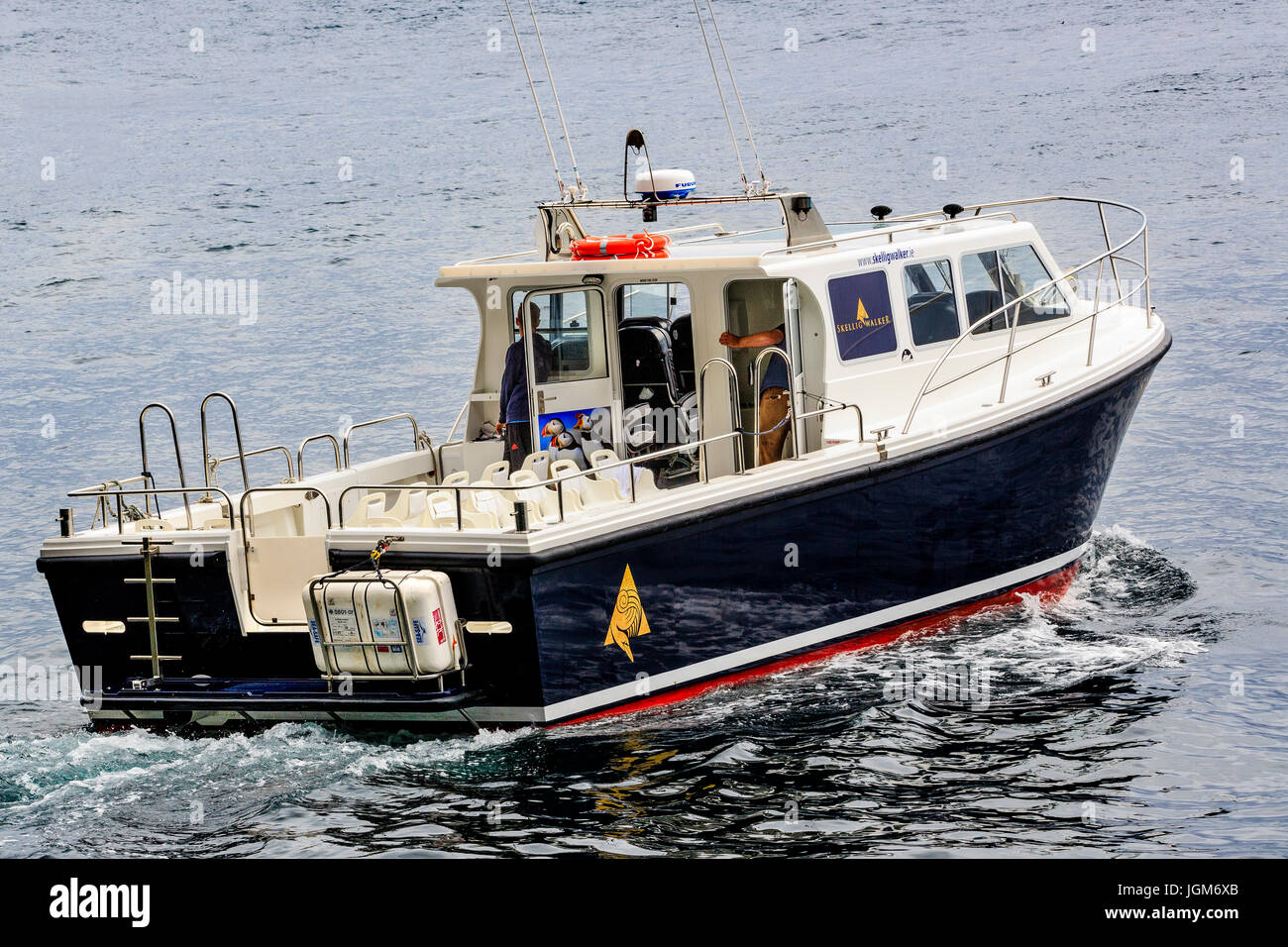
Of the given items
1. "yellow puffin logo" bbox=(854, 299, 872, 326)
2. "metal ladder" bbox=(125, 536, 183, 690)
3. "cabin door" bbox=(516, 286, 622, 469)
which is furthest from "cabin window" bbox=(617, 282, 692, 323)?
"metal ladder" bbox=(125, 536, 183, 690)

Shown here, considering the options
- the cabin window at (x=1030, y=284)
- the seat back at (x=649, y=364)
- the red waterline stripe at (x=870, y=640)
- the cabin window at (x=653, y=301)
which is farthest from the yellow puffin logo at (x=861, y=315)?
the red waterline stripe at (x=870, y=640)

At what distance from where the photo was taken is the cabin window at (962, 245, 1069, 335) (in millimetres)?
10477

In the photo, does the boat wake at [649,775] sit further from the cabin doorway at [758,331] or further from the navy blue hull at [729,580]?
the cabin doorway at [758,331]

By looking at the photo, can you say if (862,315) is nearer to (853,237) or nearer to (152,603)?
(853,237)

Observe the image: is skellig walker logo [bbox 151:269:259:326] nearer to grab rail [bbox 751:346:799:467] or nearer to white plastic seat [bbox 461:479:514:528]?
white plastic seat [bbox 461:479:514:528]

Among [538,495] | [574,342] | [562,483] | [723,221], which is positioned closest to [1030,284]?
[574,342]

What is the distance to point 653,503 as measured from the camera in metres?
8.41

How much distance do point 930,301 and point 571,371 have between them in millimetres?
2437

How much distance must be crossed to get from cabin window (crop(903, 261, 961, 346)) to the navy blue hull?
0.88 metres

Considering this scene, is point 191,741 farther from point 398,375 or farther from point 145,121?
point 145,121

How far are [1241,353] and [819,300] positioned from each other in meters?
10.9

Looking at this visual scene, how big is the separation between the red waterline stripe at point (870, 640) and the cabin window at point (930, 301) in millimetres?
1780

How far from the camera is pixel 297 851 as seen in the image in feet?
23.5
